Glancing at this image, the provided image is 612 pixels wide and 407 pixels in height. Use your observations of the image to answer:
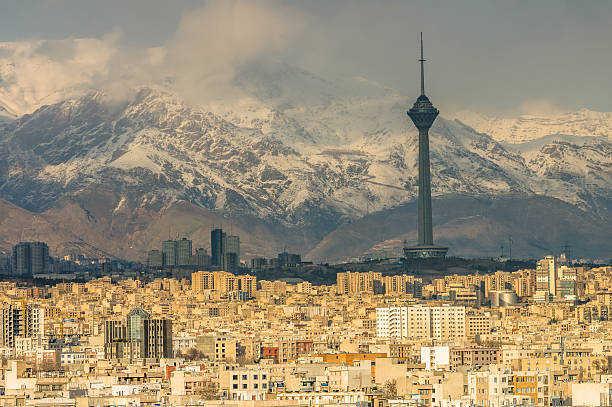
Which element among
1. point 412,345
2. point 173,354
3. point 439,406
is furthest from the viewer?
point 173,354

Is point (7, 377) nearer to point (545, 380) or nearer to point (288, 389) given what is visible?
point (288, 389)

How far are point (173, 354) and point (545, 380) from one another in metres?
86.0

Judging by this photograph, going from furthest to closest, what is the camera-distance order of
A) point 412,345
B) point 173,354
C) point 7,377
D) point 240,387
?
point 173,354, point 412,345, point 7,377, point 240,387

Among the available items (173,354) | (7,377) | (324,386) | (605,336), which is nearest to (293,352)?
(173,354)

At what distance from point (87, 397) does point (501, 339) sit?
96.6m

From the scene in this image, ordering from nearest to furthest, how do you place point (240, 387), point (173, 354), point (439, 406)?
point (439, 406) → point (240, 387) → point (173, 354)

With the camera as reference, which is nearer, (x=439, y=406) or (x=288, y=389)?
(x=439, y=406)

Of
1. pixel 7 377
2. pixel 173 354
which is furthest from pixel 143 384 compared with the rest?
pixel 173 354

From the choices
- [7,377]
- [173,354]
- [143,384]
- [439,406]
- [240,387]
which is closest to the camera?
[439,406]

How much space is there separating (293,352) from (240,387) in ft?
258

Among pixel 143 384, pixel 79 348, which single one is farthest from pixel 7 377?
pixel 79 348

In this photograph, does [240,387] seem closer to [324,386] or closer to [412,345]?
[324,386]

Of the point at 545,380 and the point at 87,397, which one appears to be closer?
the point at 87,397

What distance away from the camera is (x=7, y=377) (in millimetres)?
130375
